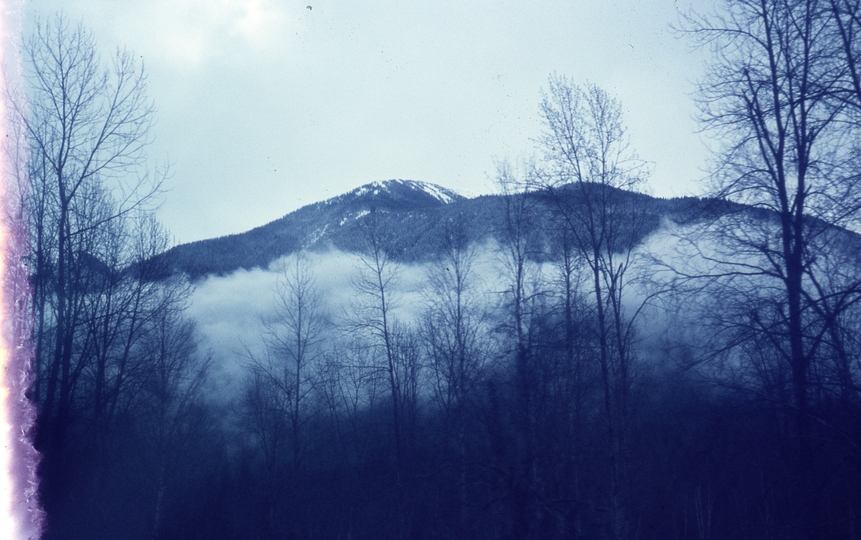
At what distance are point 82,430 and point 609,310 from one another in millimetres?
10782

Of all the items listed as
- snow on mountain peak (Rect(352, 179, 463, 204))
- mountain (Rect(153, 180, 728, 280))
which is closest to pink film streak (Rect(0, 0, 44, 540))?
mountain (Rect(153, 180, 728, 280))

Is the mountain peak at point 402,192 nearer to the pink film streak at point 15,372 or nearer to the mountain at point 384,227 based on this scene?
the mountain at point 384,227

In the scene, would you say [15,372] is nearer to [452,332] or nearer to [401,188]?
[452,332]

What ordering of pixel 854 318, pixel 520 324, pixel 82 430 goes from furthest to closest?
pixel 520 324
pixel 82 430
pixel 854 318

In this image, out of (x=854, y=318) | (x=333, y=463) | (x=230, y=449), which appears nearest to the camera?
(x=854, y=318)

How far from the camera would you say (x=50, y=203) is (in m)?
9.16

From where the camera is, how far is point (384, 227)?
2173 cm

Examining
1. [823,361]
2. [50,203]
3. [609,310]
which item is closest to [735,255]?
[823,361]

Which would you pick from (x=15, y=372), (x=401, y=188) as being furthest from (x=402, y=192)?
(x=15, y=372)

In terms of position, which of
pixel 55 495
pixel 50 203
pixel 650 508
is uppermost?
pixel 50 203

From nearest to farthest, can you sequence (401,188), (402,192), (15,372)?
(15,372), (402,192), (401,188)

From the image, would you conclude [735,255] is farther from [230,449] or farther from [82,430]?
[230,449]

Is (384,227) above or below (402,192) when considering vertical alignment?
below

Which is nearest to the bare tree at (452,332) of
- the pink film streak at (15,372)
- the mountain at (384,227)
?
the mountain at (384,227)
